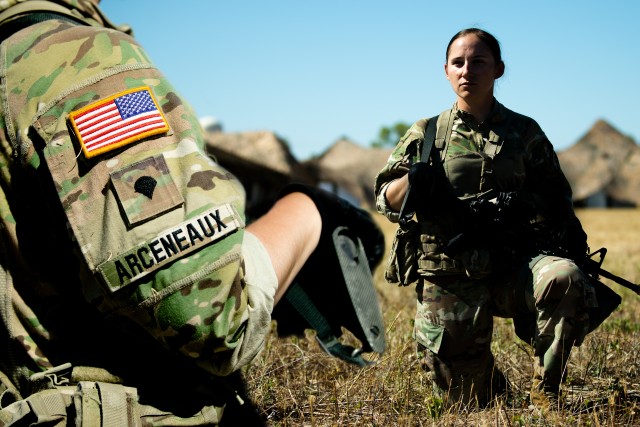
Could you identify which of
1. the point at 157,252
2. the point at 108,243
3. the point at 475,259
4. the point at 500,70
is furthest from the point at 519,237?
the point at 108,243

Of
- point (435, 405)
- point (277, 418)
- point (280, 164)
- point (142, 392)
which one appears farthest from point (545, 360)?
point (280, 164)

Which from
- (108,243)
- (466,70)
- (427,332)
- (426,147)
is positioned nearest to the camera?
(108,243)

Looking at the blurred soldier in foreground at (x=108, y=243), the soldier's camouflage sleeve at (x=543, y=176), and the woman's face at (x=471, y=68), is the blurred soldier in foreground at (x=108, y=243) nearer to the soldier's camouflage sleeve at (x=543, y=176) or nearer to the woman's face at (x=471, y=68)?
the woman's face at (x=471, y=68)

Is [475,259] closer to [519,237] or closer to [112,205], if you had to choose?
[519,237]

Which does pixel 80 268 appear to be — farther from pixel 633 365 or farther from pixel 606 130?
pixel 606 130


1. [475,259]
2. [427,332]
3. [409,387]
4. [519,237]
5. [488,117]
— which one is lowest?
[409,387]

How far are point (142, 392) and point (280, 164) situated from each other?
1061cm

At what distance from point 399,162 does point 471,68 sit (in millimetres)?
446

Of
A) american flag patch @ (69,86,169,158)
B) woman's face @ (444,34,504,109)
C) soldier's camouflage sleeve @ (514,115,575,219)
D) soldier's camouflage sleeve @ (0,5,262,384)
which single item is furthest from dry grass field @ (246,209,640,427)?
american flag patch @ (69,86,169,158)

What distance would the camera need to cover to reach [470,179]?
275cm

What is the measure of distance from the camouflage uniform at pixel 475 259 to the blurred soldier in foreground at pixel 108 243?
0.90 m

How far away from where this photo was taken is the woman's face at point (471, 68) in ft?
8.68

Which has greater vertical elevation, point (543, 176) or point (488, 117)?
point (488, 117)

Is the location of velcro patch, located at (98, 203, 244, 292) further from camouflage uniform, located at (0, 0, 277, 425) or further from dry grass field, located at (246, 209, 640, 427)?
dry grass field, located at (246, 209, 640, 427)
